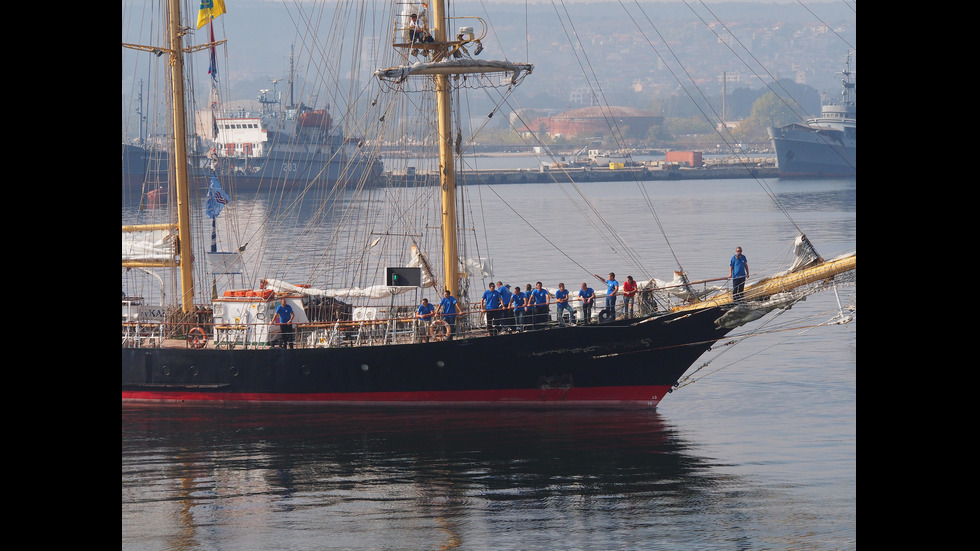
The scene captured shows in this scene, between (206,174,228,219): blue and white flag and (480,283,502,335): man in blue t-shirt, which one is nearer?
(480,283,502,335): man in blue t-shirt

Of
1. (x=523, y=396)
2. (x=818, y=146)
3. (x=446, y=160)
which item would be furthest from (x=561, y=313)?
(x=818, y=146)

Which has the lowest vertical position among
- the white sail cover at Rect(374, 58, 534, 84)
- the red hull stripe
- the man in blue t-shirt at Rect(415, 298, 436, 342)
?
the red hull stripe

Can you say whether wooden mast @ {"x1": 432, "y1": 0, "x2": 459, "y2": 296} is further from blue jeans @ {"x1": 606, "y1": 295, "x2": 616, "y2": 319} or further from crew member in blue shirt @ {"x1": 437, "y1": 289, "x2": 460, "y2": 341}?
blue jeans @ {"x1": 606, "y1": 295, "x2": 616, "y2": 319}

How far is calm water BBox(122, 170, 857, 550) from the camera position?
84.1 ft

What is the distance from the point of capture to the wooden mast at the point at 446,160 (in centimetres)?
3881

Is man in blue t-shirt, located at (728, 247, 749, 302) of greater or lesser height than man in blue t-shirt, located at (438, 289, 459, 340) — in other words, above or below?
above

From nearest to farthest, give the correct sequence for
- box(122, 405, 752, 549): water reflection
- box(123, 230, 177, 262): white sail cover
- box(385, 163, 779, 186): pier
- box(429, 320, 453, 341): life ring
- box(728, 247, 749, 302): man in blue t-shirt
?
1. box(122, 405, 752, 549): water reflection
2. box(728, 247, 749, 302): man in blue t-shirt
3. box(429, 320, 453, 341): life ring
4. box(123, 230, 177, 262): white sail cover
5. box(385, 163, 779, 186): pier

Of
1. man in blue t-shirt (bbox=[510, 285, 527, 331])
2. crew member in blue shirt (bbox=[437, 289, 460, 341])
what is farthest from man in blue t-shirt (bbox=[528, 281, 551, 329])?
crew member in blue shirt (bbox=[437, 289, 460, 341])

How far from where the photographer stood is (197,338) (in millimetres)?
40188

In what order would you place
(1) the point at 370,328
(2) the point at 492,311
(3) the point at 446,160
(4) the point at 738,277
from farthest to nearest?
(3) the point at 446,160 → (1) the point at 370,328 → (2) the point at 492,311 → (4) the point at 738,277

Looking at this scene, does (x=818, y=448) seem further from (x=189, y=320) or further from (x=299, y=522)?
(x=189, y=320)

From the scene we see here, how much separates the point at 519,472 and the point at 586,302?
313 inches

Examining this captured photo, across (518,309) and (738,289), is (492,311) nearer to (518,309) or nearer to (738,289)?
(518,309)

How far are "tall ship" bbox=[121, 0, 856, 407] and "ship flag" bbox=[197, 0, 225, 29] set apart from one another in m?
0.91
